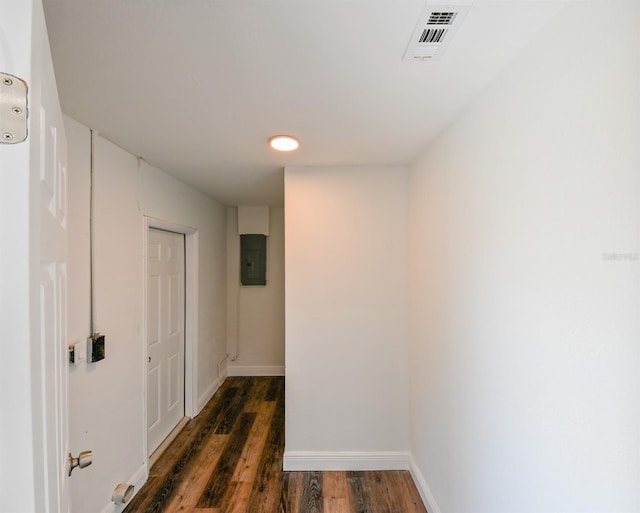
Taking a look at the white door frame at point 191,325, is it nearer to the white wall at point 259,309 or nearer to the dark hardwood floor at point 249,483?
the dark hardwood floor at point 249,483

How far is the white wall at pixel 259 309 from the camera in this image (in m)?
4.17

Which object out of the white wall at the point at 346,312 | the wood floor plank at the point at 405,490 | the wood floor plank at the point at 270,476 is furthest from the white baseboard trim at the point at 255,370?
the wood floor plank at the point at 405,490

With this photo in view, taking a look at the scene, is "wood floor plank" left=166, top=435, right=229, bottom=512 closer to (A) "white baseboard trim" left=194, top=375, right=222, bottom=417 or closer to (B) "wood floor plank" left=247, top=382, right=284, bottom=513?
(B) "wood floor plank" left=247, top=382, right=284, bottom=513

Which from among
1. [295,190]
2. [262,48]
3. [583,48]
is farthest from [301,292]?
[583,48]

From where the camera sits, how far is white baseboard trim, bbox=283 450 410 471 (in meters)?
2.27

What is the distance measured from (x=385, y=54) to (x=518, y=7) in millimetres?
385

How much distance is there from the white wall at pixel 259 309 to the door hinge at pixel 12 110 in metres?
3.67

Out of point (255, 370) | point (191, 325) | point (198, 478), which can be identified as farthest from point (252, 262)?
point (198, 478)

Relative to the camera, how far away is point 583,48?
2.62 feet

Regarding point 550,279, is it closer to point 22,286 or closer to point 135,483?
point 22,286

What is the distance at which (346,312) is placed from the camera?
2305 mm

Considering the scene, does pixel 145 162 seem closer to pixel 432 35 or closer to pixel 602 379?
pixel 432 35

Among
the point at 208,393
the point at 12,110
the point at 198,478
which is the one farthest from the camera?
the point at 208,393

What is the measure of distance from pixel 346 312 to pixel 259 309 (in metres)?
2.19
